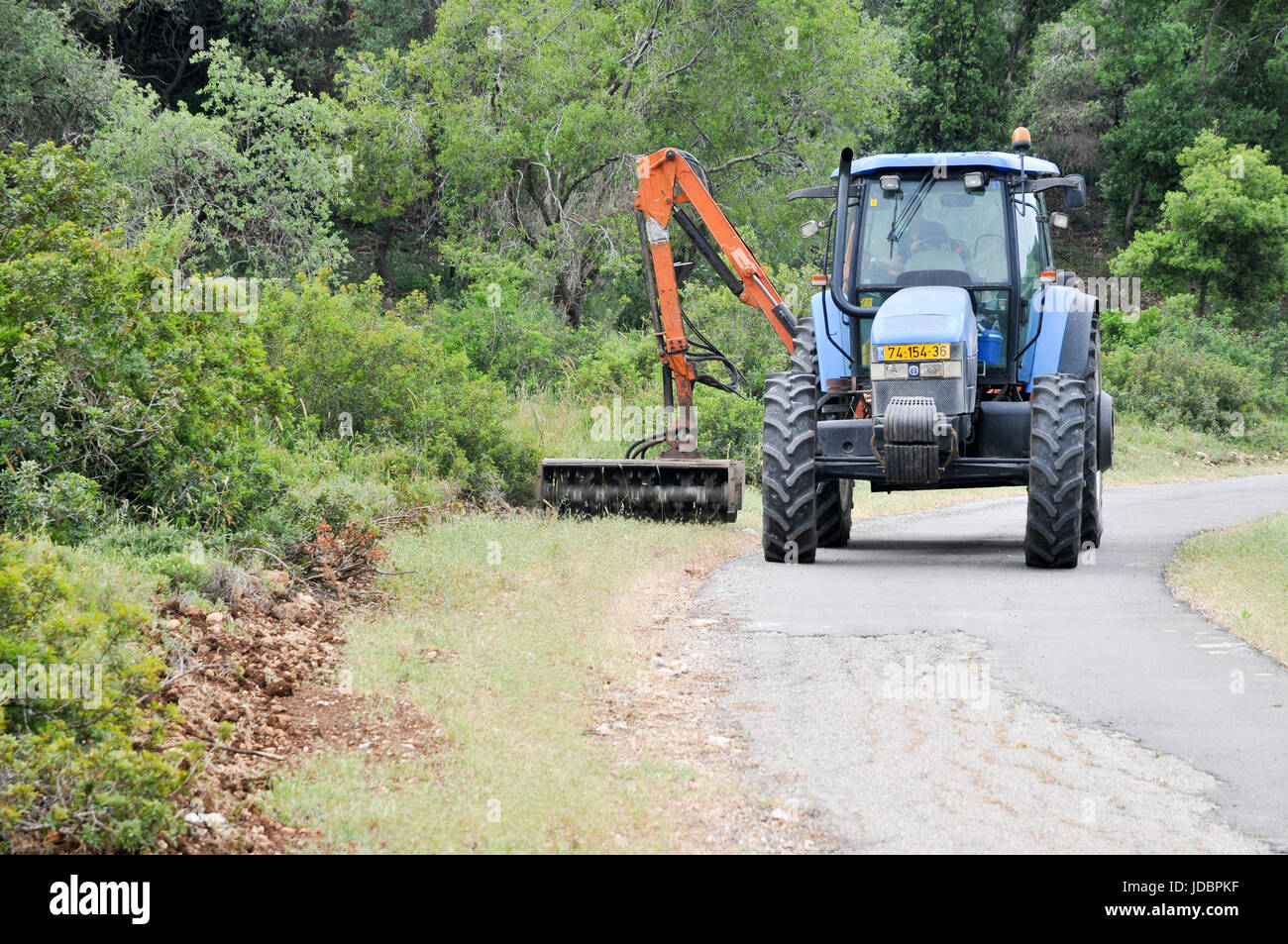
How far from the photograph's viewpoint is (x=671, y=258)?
1548 centimetres

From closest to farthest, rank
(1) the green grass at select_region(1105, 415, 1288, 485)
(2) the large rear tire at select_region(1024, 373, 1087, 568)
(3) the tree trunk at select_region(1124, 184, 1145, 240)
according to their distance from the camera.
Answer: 1. (2) the large rear tire at select_region(1024, 373, 1087, 568)
2. (1) the green grass at select_region(1105, 415, 1288, 485)
3. (3) the tree trunk at select_region(1124, 184, 1145, 240)

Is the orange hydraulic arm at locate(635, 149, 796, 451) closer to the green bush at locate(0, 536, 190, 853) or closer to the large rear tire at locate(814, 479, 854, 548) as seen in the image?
the large rear tire at locate(814, 479, 854, 548)

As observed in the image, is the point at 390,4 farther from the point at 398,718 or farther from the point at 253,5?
the point at 398,718

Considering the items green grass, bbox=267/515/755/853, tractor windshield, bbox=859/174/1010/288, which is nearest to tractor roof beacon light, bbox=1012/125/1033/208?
tractor windshield, bbox=859/174/1010/288

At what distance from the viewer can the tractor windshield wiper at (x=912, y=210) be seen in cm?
1284

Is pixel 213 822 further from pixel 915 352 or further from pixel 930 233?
pixel 930 233

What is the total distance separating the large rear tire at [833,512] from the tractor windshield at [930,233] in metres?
2.20

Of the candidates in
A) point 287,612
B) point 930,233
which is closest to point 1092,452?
point 930,233

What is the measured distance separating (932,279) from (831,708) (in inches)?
257

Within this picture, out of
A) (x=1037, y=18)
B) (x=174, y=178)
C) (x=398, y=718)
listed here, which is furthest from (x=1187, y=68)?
(x=398, y=718)

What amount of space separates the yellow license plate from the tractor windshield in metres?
1.15

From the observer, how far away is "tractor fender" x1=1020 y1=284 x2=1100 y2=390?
12969 millimetres
